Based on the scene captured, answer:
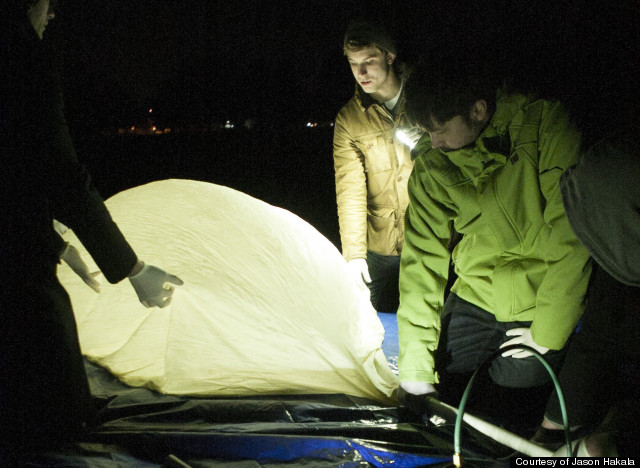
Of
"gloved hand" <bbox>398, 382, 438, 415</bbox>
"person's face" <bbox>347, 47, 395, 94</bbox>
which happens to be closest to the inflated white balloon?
"gloved hand" <bbox>398, 382, 438, 415</bbox>

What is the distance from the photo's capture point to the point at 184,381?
2.25m

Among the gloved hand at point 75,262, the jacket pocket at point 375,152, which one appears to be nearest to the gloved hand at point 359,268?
the jacket pocket at point 375,152

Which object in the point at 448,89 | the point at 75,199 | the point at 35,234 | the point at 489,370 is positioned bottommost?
the point at 489,370

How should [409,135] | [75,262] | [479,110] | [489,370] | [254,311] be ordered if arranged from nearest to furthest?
[479,110]
[75,262]
[489,370]
[254,311]
[409,135]

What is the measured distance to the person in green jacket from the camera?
163 cm

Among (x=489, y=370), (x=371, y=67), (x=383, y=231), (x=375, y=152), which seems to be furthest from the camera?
(x=383, y=231)

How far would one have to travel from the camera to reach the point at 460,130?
68.2 inches

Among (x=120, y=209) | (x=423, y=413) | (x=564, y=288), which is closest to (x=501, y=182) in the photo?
(x=564, y=288)

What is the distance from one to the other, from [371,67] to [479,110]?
955mm

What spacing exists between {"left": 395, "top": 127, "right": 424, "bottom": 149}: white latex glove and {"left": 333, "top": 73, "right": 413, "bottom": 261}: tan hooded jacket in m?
0.03

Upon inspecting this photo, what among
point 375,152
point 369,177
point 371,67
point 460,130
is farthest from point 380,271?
point 460,130

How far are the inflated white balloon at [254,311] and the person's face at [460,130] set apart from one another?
2.88ft

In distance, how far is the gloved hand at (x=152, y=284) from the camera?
6.01 feet

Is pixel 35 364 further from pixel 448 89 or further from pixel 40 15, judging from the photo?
pixel 448 89
